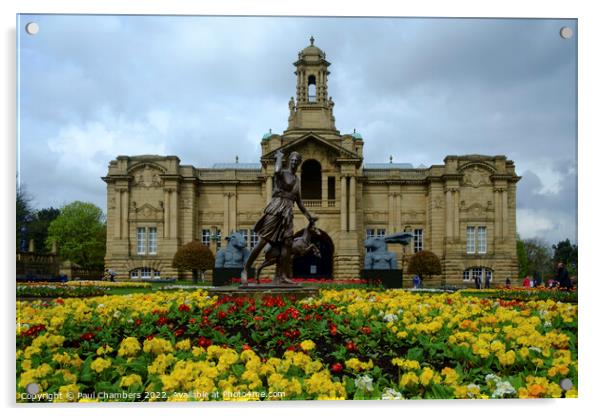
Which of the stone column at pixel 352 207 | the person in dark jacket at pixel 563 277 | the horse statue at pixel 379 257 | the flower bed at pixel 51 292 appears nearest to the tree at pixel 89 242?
the flower bed at pixel 51 292

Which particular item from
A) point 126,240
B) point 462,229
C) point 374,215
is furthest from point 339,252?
point 126,240

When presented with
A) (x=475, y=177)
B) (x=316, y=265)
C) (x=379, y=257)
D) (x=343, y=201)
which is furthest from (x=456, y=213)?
(x=379, y=257)

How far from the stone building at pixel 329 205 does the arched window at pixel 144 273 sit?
0.27 feet

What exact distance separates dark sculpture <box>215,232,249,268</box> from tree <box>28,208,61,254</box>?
1540cm

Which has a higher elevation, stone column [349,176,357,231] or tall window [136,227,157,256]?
stone column [349,176,357,231]

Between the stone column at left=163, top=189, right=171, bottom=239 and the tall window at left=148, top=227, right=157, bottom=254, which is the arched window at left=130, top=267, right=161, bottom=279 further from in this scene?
the stone column at left=163, top=189, right=171, bottom=239

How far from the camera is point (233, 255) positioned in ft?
114

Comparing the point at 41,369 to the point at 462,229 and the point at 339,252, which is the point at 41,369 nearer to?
the point at 339,252

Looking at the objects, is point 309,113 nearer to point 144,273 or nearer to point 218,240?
point 218,240

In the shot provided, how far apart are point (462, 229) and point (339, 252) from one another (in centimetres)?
1078

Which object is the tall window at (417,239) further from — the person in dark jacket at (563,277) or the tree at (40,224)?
the tree at (40,224)

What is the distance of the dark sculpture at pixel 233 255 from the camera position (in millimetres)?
34562

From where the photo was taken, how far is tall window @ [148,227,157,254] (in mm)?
48759

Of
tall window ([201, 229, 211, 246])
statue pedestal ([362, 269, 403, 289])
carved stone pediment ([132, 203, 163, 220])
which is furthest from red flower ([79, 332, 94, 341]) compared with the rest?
tall window ([201, 229, 211, 246])
